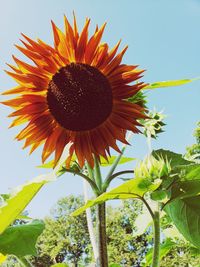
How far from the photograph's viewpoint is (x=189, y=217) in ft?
4.18

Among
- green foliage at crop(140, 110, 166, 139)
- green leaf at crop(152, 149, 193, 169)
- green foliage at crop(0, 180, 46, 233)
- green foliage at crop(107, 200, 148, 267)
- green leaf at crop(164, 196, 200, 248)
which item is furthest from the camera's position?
green foliage at crop(107, 200, 148, 267)

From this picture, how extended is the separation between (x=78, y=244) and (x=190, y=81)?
27.5m

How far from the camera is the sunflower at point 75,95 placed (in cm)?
132

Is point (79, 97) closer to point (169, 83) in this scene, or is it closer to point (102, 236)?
point (169, 83)

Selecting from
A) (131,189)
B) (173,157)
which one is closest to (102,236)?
(131,189)

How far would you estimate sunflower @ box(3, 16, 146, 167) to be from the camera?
1.32m

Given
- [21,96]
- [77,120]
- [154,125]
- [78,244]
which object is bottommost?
[78,244]

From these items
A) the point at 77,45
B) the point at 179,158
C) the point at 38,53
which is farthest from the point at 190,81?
the point at 38,53

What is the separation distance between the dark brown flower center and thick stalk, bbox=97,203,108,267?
0.35 meters

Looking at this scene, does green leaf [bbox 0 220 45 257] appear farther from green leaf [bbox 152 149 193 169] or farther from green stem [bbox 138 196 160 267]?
green leaf [bbox 152 149 193 169]

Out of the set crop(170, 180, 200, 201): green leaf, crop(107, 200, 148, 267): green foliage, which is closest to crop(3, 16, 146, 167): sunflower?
crop(170, 180, 200, 201): green leaf

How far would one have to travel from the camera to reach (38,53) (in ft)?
4.35

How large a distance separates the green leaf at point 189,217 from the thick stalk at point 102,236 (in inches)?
10.0

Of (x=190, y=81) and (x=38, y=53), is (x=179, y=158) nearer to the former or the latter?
(x=190, y=81)
